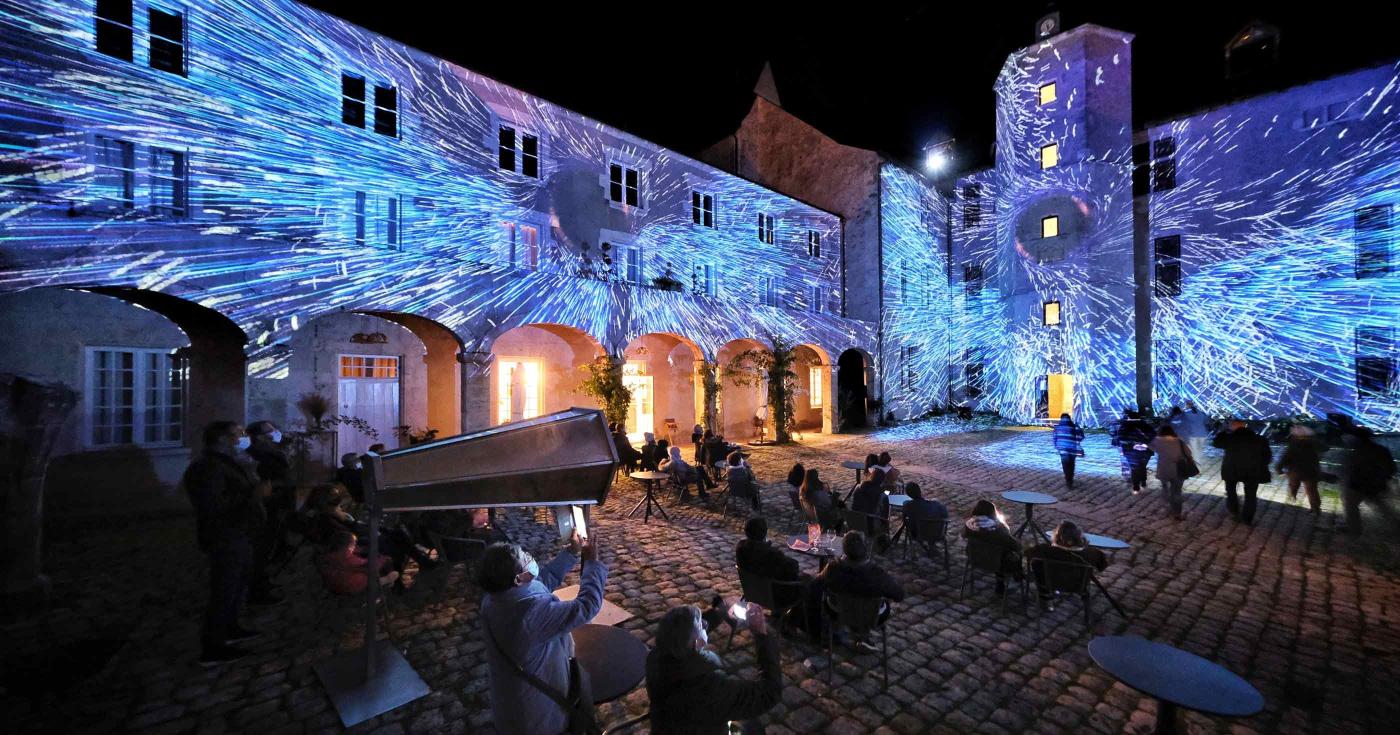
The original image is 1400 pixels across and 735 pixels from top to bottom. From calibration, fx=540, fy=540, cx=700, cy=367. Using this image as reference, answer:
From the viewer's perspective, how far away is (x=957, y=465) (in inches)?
509

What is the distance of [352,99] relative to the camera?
1062 centimetres

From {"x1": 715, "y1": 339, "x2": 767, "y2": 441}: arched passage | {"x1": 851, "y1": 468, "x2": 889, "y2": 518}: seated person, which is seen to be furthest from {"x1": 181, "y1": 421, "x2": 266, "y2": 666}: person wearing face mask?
{"x1": 715, "y1": 339, "x2": 767, "y2": 441}: arched passage

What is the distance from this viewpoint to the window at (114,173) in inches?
307

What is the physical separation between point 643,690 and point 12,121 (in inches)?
419

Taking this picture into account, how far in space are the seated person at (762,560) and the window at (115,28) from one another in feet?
37.2

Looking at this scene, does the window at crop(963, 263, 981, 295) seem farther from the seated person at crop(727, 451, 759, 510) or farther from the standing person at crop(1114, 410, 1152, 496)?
the seated person at crop(727, 451, 759, 510)

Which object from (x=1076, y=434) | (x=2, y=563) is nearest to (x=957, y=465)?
(x=1076, y=434)

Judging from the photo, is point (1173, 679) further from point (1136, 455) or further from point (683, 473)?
point (1136, 455)

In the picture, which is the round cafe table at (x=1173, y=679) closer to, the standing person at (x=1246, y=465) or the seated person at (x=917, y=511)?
the seated person at (x=917, y=511)

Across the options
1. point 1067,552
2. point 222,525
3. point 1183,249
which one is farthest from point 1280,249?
point 222,525

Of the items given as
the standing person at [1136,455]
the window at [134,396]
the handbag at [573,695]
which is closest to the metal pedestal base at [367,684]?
the handbag at [573,695]

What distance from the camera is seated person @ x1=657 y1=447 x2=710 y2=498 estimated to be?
9.09 m

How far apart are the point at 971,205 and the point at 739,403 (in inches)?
591

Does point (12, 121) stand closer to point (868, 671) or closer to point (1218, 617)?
point (868, 671)
